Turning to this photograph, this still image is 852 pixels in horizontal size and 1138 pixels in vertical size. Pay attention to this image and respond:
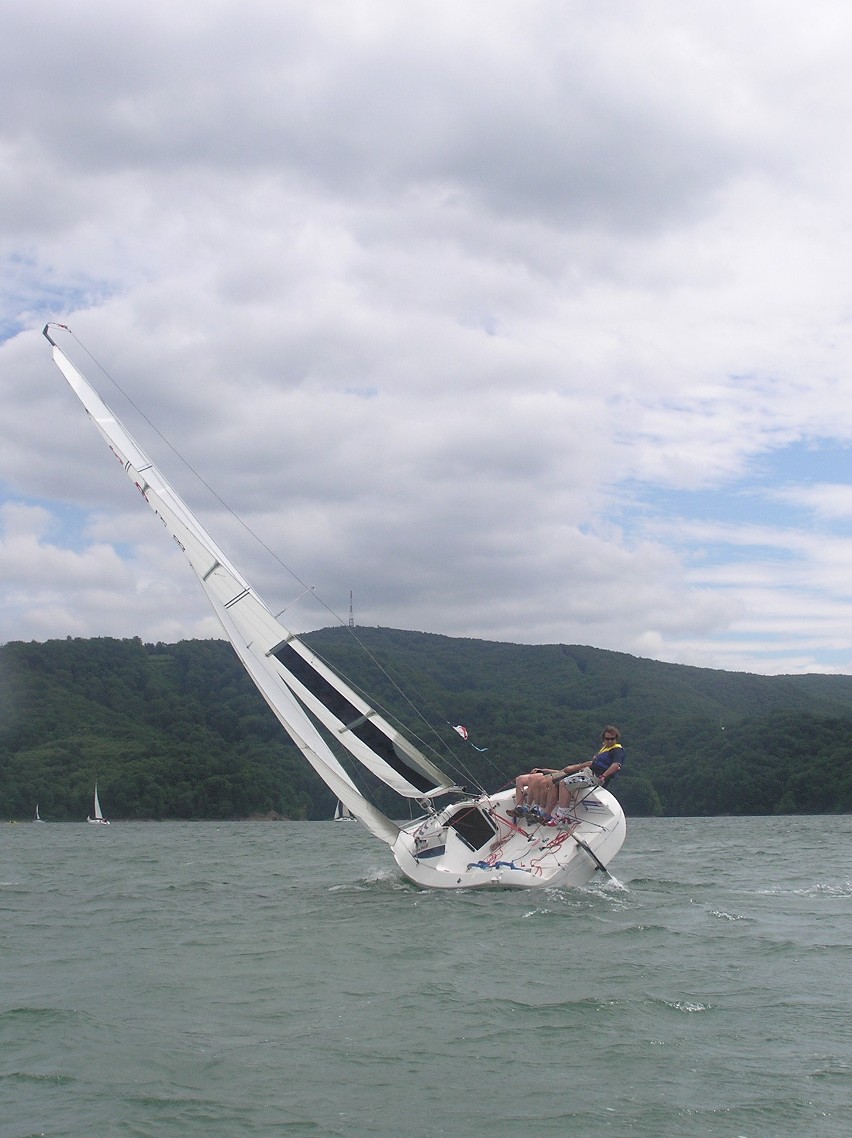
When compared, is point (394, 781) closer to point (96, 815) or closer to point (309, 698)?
point (309, 698)

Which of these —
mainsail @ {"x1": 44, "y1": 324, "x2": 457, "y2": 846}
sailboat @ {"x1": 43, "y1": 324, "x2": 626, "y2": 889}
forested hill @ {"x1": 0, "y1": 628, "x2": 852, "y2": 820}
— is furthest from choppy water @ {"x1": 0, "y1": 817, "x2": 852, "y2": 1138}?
forested hill @ {"x1": 0, "y1": 628, "x2": 852, "y2": 820}

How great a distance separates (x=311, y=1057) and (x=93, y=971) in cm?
450

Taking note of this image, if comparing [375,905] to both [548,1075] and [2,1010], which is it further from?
[548,1075]

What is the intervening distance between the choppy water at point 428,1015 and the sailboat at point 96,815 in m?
56.2

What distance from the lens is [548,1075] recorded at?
7.82 m

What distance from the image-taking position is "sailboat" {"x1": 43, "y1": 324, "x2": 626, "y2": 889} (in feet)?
57.3

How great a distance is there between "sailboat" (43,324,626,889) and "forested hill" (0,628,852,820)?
151ft

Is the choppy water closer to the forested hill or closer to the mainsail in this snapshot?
the mainsail

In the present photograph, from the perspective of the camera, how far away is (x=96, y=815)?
74.9 meters

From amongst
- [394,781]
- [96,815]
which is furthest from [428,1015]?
[96,815]

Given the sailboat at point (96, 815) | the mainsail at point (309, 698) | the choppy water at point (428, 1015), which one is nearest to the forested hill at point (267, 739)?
the sailboat at point (96, 815)

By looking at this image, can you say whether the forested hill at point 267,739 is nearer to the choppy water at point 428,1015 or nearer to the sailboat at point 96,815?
the sailboat at point 96,815

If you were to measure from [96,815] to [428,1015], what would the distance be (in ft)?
230

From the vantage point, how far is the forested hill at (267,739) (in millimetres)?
80375
